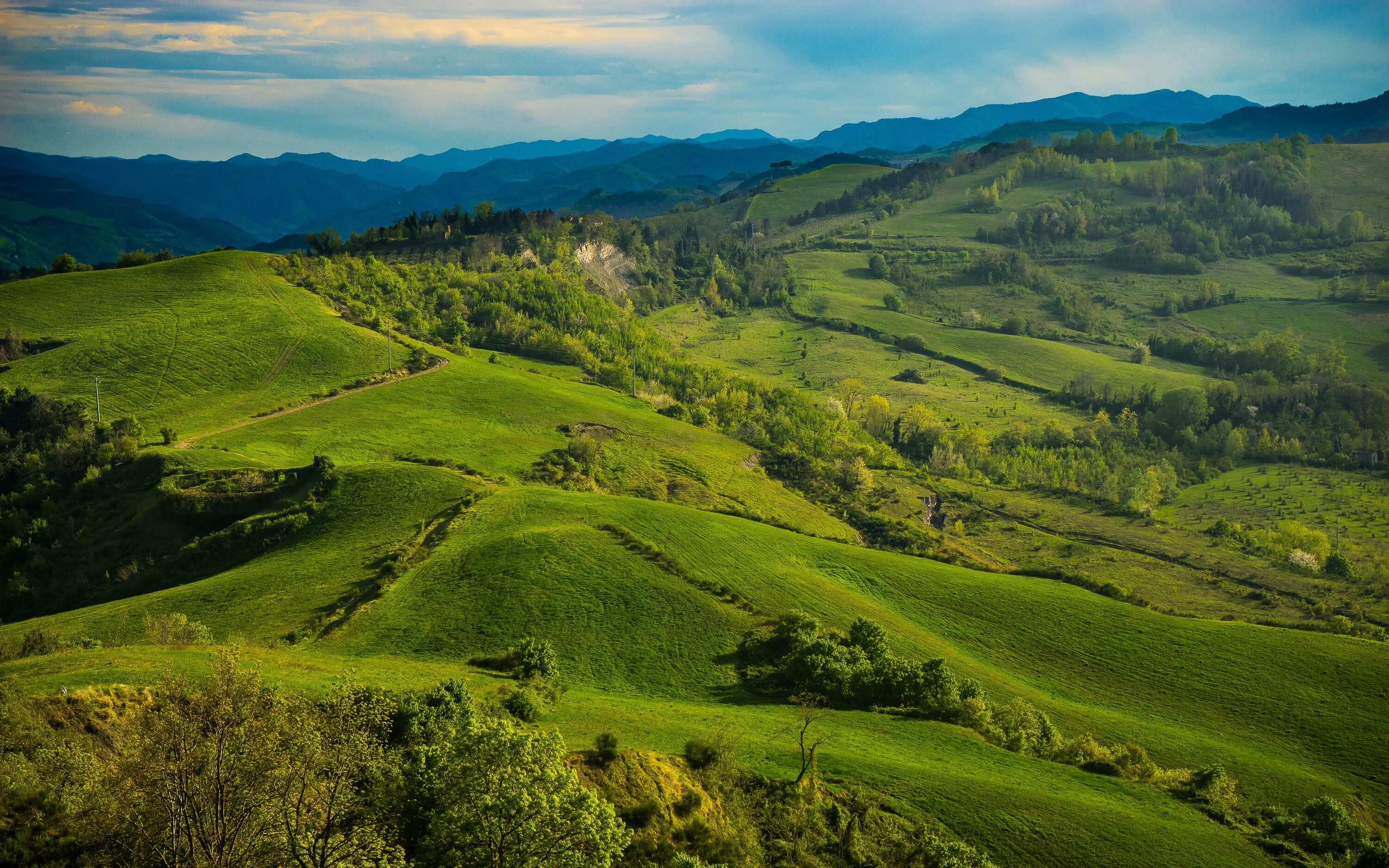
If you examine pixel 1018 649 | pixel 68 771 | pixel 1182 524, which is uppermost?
pixel 68 771

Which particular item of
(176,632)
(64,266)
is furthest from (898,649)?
(64,266)

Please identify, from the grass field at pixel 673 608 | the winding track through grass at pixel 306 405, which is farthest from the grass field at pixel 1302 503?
the winding track through grass at pixel 306 405

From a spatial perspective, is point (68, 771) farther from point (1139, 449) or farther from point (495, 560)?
point (1139, 449)

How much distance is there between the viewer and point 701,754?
3447 centimetres

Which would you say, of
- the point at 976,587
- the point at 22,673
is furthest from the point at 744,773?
the point at 976,587

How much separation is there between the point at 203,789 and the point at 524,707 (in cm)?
1862

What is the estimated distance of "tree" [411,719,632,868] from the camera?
68.7 feet

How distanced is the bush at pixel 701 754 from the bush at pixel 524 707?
693cm

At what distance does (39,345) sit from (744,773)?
11747 cm

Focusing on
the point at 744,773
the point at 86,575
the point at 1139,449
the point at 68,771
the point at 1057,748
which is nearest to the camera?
the point at 68,771

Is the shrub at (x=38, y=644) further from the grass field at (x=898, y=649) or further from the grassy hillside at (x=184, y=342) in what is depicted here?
the grassy hillside at (x=184, y=342)

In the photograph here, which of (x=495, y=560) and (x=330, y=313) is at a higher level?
(x=330, y=313)

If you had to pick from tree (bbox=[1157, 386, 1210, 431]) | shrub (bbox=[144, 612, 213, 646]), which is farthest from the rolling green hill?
tree (bbox=[1157, 386, 1210, 431])

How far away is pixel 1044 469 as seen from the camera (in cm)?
16875
